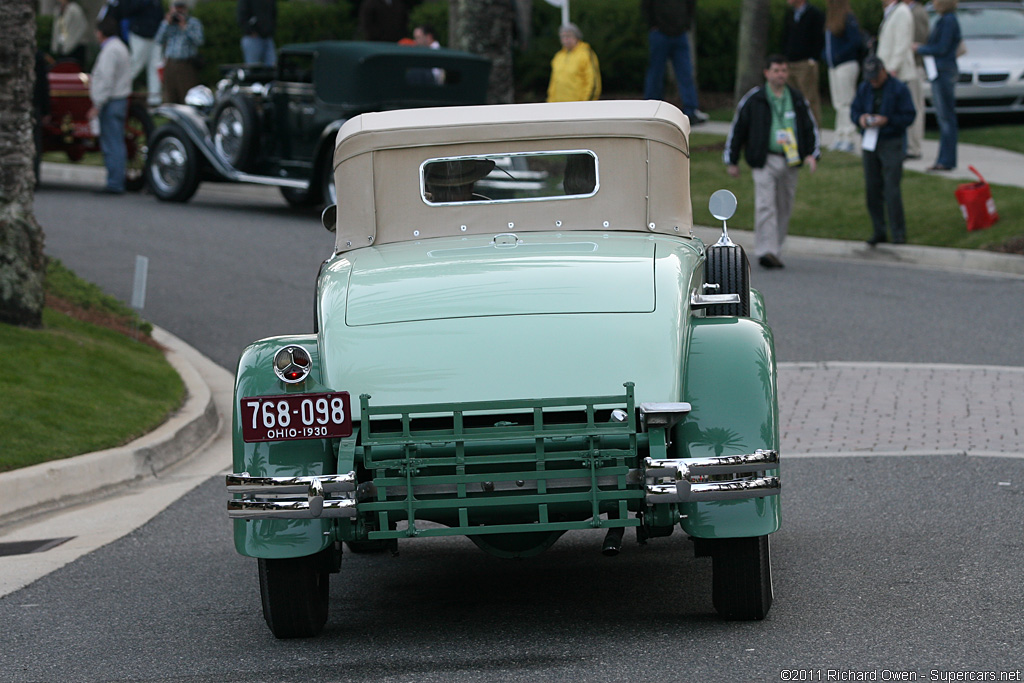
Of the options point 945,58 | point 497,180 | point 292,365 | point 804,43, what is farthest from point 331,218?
point 804,43

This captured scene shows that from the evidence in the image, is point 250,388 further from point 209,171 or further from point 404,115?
point 209,171

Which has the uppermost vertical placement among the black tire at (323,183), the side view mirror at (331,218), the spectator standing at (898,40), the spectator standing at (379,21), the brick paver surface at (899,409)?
the spectator standing at (379,21)

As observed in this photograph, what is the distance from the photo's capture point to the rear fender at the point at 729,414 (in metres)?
5.02

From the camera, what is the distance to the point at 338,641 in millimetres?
5328

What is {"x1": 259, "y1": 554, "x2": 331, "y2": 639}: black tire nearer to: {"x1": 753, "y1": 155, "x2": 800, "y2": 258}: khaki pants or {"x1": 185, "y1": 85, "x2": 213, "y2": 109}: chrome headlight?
{"x1": 753, "y1": 155, "x2": 800, "y2": 258}: khaki pants

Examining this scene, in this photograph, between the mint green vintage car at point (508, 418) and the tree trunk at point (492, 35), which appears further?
the tree trunk at point (492, 35)

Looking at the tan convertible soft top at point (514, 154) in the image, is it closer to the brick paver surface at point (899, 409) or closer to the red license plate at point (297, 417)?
the red license plate at point (297, 417)

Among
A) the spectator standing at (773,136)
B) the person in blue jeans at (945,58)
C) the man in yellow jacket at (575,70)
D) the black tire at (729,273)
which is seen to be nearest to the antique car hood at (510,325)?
the black tire at (729,273)

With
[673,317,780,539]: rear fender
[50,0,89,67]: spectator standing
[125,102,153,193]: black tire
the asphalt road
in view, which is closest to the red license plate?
the asphalt road

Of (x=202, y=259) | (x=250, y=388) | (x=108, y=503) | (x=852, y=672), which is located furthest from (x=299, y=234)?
(x=852, y=672)

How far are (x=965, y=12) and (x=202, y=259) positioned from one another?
535 inches

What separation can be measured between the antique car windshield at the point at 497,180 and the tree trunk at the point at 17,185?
460cm

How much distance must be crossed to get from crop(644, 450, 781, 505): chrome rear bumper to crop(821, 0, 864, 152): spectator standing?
15950 millimetres

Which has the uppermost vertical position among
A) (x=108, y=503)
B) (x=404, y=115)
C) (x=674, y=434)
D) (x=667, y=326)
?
(x=404, y=115)
